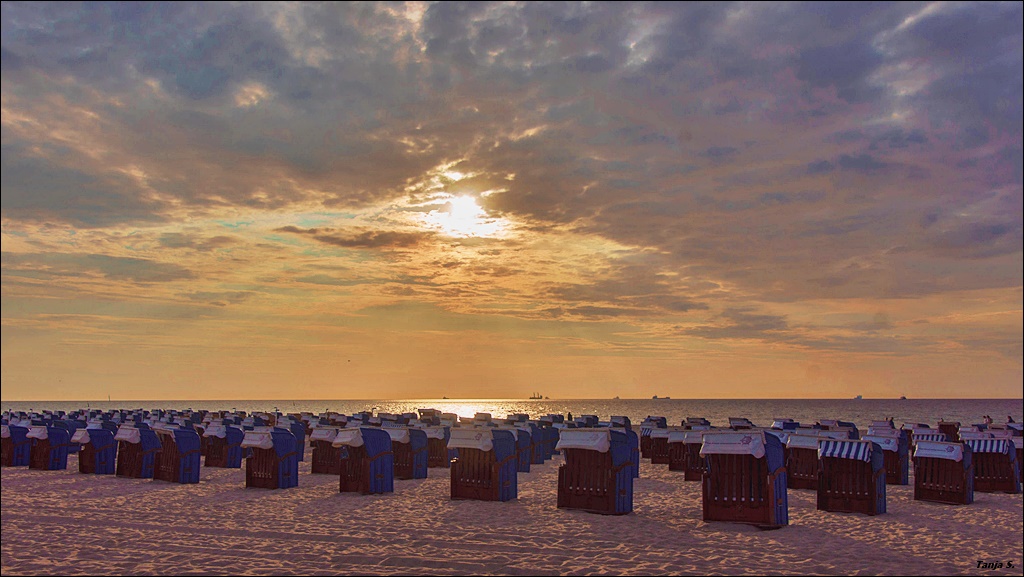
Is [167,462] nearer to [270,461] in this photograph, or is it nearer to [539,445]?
[270,461]

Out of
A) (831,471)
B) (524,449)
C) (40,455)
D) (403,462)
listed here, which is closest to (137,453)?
(40,455)

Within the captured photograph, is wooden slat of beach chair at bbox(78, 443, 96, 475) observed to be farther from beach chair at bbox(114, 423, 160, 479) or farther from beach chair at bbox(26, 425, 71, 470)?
beach chair at bbox(26, 425, 71, 470)

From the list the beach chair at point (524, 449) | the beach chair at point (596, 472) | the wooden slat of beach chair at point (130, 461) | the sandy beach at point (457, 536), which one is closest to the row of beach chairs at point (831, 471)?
the sandy beach at point (457, 536)

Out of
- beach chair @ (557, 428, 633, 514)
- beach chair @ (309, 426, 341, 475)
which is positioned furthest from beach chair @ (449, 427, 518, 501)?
beach chair @ (309, 426, 341, 475)

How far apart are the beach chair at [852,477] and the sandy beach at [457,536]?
473 mm

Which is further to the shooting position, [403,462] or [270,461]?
[403,462]

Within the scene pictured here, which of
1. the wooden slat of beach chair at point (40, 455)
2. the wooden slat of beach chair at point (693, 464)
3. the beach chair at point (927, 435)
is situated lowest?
the wooden slat of beach chair at point (40, 455)

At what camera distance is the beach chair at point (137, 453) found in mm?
20000

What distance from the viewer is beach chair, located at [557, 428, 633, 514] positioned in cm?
1425

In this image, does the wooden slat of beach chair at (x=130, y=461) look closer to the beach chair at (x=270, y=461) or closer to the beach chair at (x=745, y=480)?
the beach chair at (x=270, y=461)

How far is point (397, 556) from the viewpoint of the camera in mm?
10500

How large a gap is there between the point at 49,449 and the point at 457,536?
16683 mm

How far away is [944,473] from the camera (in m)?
16.4

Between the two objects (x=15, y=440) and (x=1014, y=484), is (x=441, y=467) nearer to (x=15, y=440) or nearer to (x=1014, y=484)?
(x=15, y=440)
